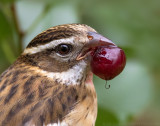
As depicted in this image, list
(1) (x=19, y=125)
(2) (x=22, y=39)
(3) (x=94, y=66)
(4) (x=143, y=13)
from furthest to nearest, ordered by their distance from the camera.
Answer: (4) (x=143, y=13)
(2) (x=22, y=39)
(3) (x=94, y=66)
(1) (x=19, y=125)

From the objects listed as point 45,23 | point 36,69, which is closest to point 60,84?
point 36,69

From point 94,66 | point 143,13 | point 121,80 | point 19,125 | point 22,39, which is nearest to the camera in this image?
point 19,125

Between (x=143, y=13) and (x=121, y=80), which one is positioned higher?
(x=143, y=13)

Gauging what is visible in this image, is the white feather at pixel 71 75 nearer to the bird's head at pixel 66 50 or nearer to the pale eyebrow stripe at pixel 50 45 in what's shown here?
the bird's head at pixel 66 50

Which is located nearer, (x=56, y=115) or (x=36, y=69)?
(x=56, y=115)

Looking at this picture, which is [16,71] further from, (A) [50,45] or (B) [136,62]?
(B) [136,62]

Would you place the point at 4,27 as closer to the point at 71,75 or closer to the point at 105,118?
the point at 71,75

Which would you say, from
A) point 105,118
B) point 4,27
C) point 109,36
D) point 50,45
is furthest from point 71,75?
point 109,36

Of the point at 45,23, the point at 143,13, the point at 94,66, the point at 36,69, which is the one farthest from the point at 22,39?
the point at 143,13

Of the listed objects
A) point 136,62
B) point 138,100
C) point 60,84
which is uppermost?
point 60,84
